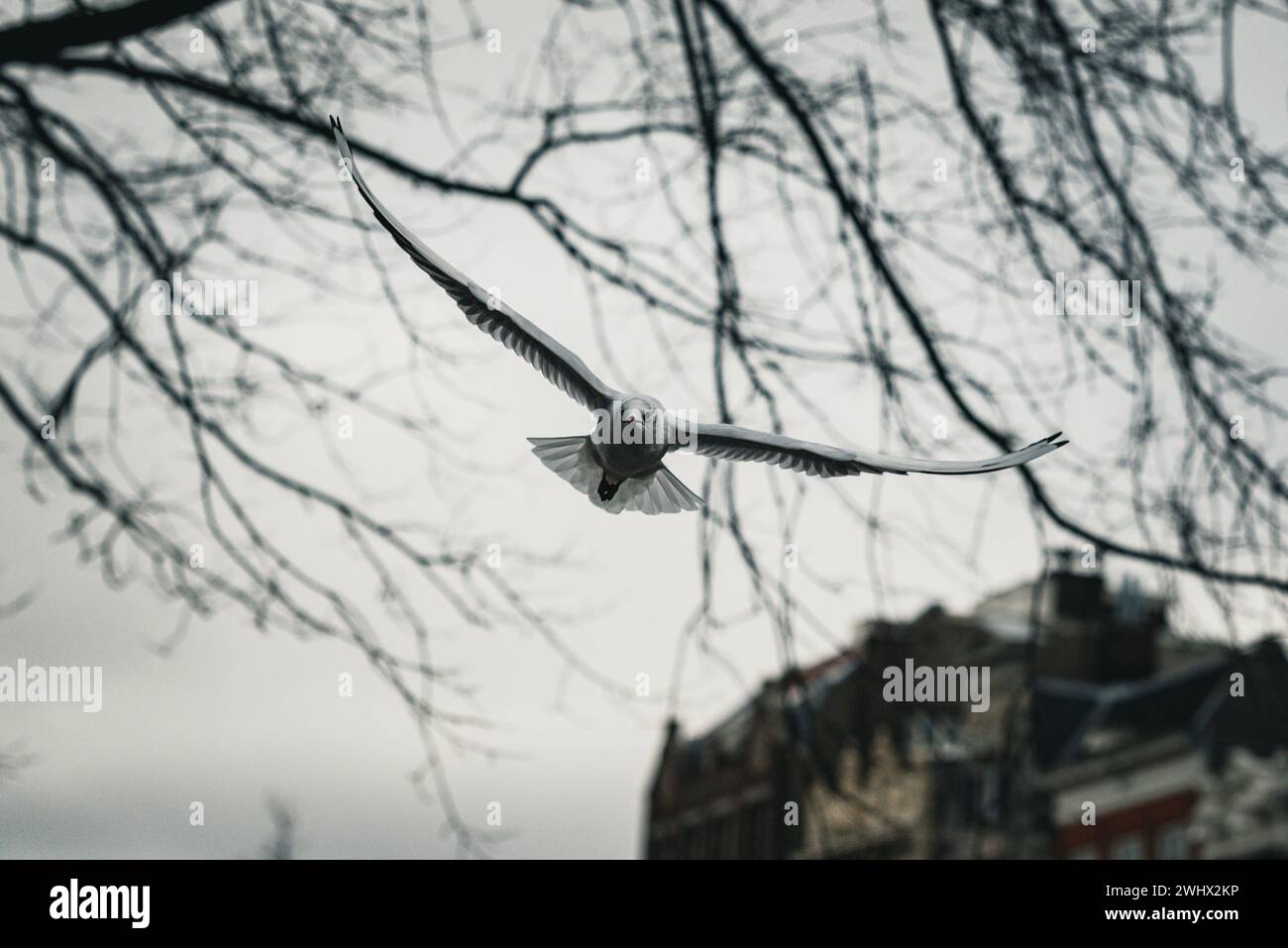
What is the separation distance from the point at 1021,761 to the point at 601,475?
13.1 feet

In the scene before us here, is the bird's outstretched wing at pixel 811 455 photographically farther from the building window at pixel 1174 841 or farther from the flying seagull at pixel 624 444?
the building window at pixel 1174 841

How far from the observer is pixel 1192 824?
8203mm

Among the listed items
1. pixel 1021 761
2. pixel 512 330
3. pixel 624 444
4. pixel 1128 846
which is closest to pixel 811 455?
pixel 624 444

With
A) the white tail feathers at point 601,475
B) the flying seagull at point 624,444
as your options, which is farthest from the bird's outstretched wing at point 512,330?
the white tail feathers at point 601,475

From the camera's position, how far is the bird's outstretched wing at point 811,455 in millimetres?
3971

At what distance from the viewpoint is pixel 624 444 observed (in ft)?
13.4

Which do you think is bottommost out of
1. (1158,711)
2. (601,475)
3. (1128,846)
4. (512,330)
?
(1128,846)

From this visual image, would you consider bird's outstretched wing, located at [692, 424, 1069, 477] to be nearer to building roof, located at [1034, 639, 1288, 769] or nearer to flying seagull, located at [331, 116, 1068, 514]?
flying seagull, located at [331, 116, 1068, 514]

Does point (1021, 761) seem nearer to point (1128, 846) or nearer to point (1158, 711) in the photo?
point (1128, 846)

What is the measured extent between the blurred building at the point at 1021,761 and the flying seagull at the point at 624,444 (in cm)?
311

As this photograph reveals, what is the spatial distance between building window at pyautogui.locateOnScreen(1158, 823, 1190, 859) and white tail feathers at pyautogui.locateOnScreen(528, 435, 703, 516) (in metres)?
4.87
